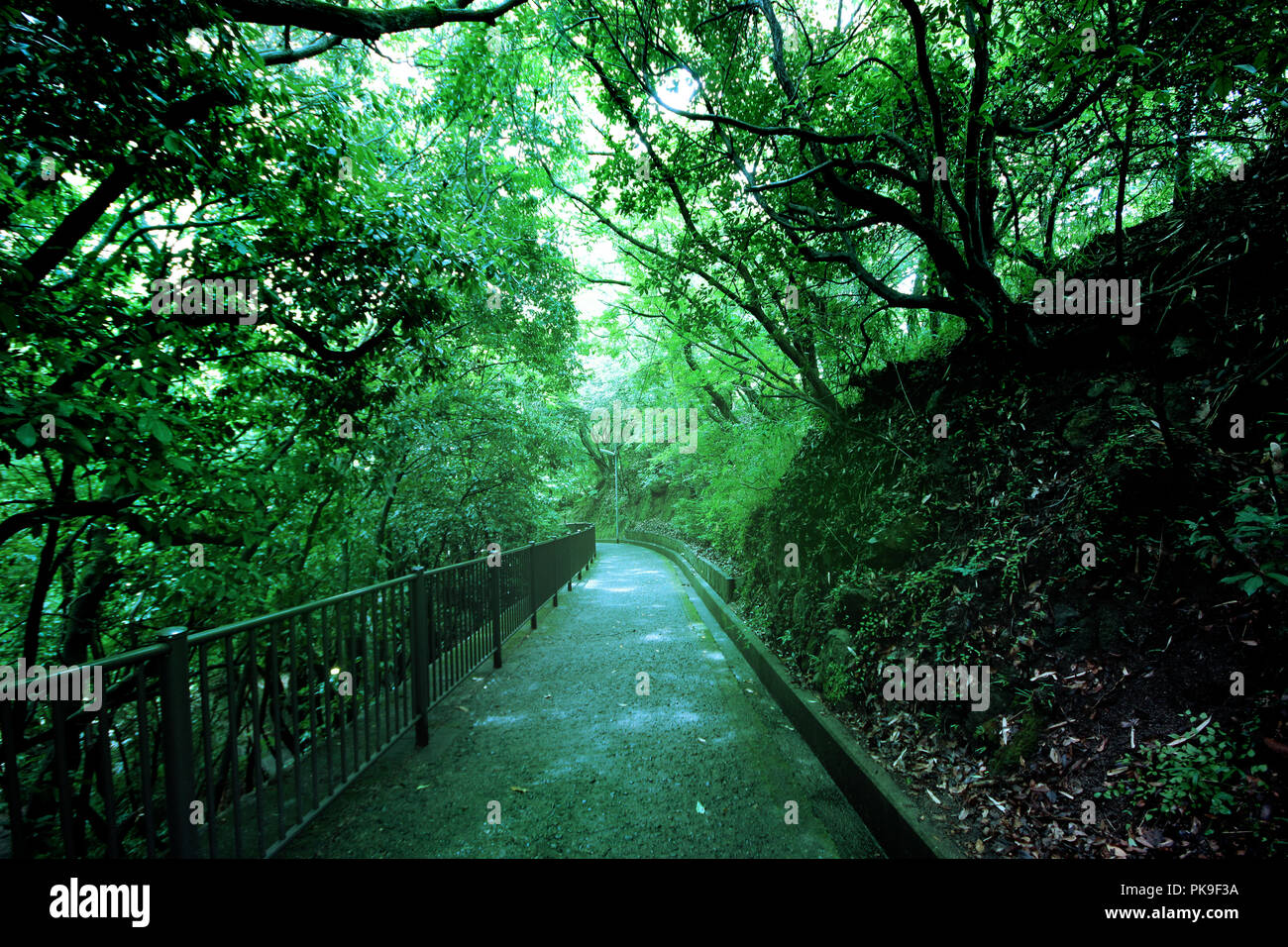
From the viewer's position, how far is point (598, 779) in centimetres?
324

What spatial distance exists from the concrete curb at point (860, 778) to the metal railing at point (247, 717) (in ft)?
9.28

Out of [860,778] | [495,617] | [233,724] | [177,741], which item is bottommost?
[860,778]

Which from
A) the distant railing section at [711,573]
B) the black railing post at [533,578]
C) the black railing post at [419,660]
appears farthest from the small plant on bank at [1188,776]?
the black railing post at [533,578]

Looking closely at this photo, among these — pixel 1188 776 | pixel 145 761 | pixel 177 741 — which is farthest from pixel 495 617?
pixel 1188 776

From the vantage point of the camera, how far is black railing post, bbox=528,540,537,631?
730cm

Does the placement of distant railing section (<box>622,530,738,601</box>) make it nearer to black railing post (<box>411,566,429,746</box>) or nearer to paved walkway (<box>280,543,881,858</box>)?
paved walkway (<box>280,543,881,858</box>)

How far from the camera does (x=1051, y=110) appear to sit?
14.6ft

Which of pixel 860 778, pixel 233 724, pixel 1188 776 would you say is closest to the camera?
pixel 1188 776

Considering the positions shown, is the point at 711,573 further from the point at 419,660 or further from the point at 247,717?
the point at 247,717

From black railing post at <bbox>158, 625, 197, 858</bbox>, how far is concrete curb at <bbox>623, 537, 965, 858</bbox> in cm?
317

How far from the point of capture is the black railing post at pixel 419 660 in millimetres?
3711

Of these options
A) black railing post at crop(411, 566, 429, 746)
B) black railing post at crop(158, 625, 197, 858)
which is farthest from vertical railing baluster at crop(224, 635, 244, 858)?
black railing post at crop(411, 566, 429, 746)

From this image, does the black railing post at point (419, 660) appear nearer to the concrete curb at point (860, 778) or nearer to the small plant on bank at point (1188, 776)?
the concrete curb at point (860, 778)

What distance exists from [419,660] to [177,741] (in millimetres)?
1926
